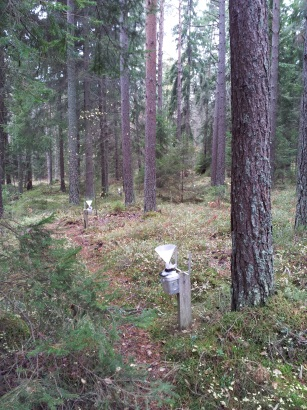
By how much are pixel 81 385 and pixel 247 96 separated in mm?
3067

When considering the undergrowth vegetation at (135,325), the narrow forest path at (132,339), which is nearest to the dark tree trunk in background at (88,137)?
the narrow forest path at (132,339)

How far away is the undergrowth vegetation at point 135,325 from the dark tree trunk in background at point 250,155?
34cm

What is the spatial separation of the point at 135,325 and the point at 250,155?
6.78 feet

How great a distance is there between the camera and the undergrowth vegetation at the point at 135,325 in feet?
6.66

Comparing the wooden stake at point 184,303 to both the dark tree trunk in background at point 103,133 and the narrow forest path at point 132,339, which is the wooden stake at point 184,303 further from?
the dark tree trunk in background at point 103,133

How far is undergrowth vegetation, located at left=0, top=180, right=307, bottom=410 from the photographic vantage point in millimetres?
2031

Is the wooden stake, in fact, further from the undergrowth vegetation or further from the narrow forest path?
the narrow forest path

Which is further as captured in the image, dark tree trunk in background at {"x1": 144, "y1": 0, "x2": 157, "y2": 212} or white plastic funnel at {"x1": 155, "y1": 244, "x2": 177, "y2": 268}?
dark tree trunk in background at {"x1": 144, "y1": 0, "x2": 157, "y2": 212}

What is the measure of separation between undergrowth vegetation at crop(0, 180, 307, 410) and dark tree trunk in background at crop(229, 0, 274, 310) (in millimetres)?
339

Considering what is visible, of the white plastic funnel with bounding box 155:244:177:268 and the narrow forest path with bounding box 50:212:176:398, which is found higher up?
the white plastic funnel with bounding box 155:244:177:268

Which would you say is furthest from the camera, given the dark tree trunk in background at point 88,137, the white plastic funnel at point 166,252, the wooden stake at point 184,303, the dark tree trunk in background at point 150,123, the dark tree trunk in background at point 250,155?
the dark tree trunk in background at point 88,137

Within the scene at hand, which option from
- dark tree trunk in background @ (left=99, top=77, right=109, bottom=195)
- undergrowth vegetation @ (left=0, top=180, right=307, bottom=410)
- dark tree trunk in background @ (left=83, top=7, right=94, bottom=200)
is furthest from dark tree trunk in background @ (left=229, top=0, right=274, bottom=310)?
dark tree trunk in background @ (left=99, top=77, right=109, bottom=195)

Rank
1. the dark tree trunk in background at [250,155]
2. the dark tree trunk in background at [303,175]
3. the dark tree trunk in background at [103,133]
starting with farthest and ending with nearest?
the dark tree trunk in background at [103,133] → the dark tree trunk in background at [303,175] → the dark tree trunk in background at [250,155]

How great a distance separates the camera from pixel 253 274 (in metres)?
3.24
